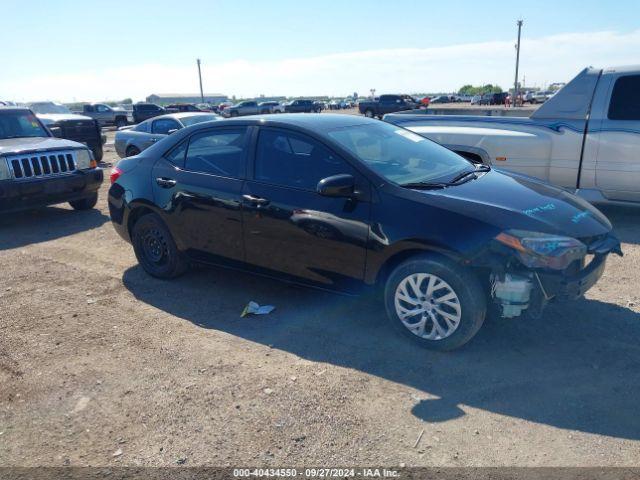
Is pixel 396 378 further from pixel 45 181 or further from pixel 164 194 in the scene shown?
pixel 45 181

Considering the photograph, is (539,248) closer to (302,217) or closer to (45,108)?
(302,217)

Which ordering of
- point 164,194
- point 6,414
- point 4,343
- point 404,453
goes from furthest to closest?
point 164,194
point 4,343
point 6,414
point 404,453

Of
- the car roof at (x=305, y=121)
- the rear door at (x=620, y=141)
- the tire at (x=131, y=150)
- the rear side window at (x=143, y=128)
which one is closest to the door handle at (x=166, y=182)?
the car roof at (x=305, y=121)

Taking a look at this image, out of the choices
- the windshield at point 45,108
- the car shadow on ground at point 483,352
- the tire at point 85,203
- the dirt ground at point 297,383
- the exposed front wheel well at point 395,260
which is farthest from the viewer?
the windshield at point 45,108

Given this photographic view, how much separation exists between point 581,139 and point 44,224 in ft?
26.2

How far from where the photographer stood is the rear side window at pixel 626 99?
6633 mm

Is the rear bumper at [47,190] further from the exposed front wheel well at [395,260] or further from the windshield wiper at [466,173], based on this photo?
Result: the windshield wiper at [466,173]

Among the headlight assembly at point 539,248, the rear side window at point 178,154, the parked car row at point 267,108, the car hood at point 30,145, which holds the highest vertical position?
the rear side window at point 178,154

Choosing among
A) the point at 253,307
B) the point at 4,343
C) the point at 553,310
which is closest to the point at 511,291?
the point at 553,310

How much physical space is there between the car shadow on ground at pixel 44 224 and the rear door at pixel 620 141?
23.7 feet

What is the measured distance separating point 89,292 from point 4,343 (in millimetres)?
1095

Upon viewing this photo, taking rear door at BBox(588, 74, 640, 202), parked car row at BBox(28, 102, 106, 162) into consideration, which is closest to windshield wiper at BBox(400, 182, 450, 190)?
rear door at BBox(588, 74, 640, 202)

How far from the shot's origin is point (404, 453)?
2.87 m

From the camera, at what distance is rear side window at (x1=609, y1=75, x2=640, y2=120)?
6.63m
